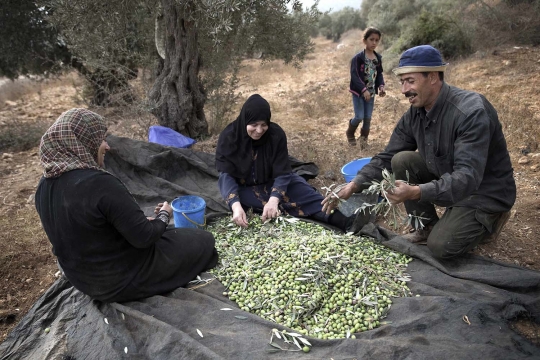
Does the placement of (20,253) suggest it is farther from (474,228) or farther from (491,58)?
(491,58)

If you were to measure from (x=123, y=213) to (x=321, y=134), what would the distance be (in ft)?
17.2

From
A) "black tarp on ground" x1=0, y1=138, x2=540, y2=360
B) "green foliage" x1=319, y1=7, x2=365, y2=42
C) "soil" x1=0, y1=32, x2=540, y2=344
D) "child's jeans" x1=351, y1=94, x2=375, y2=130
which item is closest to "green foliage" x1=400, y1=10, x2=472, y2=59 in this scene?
"soil" x1=0, y1=32, x2=540, y2=344

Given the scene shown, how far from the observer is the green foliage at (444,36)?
1073cm

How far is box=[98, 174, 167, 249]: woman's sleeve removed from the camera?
7.14 feet

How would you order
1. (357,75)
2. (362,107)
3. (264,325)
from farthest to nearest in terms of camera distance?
(362,107)
(357,75)
(264,325)

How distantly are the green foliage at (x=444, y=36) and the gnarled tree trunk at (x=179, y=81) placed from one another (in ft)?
25.2

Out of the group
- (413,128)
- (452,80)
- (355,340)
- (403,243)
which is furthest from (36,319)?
(452,80)

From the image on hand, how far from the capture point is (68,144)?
2197 millimetres

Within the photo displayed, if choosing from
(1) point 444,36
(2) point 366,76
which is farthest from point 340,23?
(2) point 366,76

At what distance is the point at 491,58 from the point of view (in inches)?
375

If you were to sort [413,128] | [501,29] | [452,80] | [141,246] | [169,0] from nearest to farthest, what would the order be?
[141,246]
[413,128]
[169,0]
[452,80]
[501,29]

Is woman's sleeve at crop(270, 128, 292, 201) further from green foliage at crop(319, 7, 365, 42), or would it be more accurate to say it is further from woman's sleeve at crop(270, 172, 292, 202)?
green foliage at crop(319, 7, 365, 42)

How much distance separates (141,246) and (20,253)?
2.06m

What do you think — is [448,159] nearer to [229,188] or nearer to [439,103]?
[439,103]
